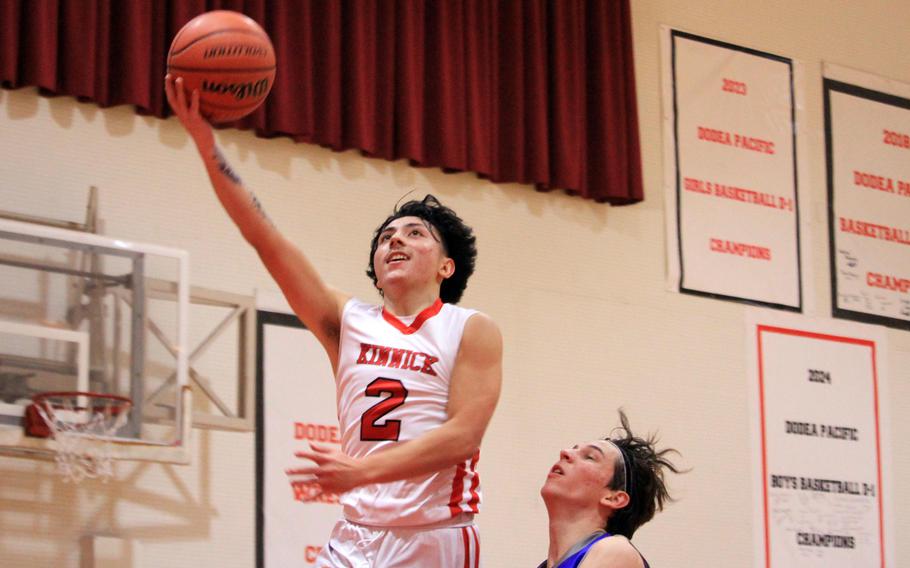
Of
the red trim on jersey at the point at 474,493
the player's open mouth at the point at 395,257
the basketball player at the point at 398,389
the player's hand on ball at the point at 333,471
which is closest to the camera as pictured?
the player's hand on ball at the point at 333,471

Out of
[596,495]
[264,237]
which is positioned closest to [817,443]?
[596,495]

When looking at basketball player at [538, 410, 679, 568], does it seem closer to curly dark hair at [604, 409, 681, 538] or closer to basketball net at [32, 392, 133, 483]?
curly dark hair at [604, 409, 681, 538]

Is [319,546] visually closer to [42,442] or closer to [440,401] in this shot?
[42,442]

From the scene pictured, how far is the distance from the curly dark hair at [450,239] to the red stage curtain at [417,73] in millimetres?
2527

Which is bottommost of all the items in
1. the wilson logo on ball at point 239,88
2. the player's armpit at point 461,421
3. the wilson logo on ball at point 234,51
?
the player's armpit at point 461,421

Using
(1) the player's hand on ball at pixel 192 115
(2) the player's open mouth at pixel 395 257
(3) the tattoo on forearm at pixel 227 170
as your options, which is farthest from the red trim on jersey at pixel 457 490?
(1) the player's hand on ball at pixel 192 115

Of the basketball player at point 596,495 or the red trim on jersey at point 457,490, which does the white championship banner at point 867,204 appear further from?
the red trim on jersey at point 457,490

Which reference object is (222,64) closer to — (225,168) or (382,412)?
(225,168)

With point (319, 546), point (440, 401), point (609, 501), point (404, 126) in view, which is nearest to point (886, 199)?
point (404, 126)

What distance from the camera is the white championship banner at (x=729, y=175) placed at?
309 inches

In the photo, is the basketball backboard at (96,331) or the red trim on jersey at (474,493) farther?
the basketball backboard at (96,331)

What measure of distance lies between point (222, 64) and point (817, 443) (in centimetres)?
527

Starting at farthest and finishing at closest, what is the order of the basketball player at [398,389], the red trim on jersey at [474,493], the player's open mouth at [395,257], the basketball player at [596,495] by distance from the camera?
the basketball player at [596,495], the player's open mouth at [395,257], the red trim on jersey at [474,493], the basketball player at [398,389]

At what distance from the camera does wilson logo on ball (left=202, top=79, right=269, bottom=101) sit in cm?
365
